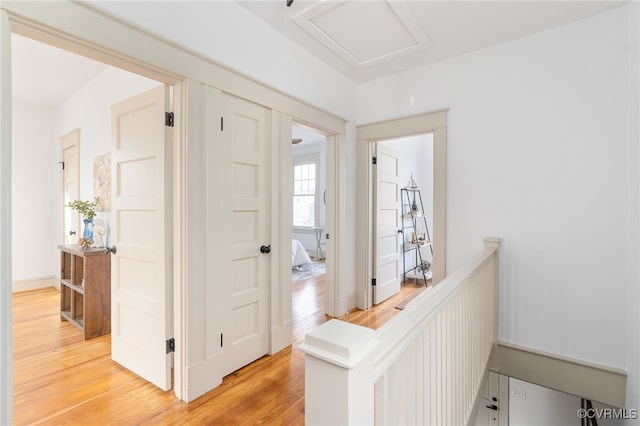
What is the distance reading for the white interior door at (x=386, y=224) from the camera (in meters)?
3.68

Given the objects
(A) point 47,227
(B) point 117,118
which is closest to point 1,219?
(B) point 117,118

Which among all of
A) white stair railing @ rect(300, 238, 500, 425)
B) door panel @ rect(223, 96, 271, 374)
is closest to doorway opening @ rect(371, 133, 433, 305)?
door panel @ rect(223, 96, 271, 374)

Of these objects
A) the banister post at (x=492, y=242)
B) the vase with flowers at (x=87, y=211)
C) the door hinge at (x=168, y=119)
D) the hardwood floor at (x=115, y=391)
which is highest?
the door hinge at (x=168, y=119)

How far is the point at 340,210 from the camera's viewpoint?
3340mm

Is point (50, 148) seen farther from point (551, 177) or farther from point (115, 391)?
point (551, 177)

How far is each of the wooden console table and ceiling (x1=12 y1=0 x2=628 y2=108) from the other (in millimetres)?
2064

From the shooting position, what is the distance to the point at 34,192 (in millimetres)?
4426

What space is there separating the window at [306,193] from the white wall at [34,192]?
4.55 meters

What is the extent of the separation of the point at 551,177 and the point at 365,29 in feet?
6.44

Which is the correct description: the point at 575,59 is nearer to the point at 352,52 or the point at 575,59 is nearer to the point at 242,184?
the point at 352,52

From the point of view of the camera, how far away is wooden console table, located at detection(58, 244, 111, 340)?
9.33ft

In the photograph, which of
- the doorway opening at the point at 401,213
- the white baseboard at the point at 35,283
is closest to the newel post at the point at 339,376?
the doorway opening at the point at 401,213

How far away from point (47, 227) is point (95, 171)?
2.04 metres

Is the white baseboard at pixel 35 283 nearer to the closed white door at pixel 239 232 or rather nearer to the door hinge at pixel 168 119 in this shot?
the closed white door at pixel 239 232
